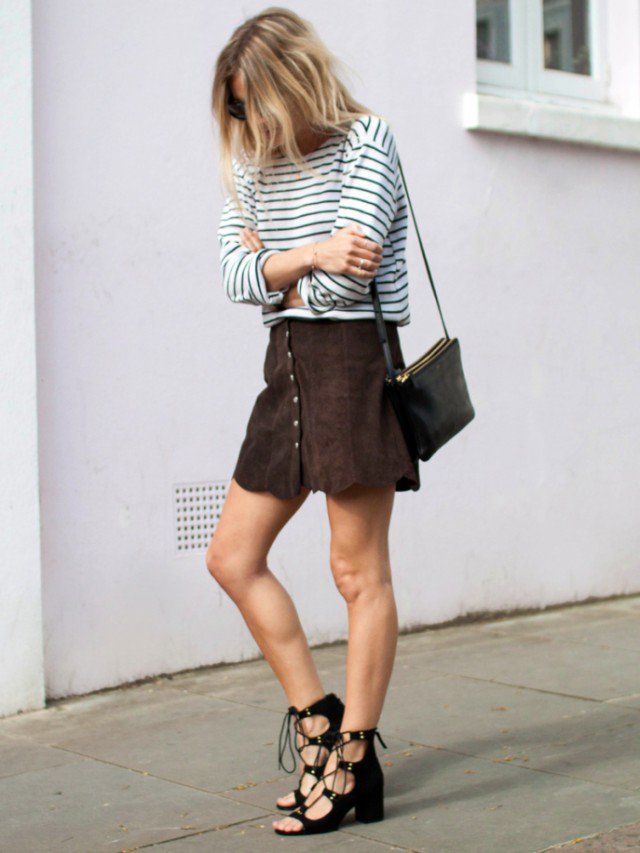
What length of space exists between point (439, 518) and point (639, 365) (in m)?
1.50

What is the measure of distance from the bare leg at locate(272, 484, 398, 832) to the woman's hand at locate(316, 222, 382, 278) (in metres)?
0.51

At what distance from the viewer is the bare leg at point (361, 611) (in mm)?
3170

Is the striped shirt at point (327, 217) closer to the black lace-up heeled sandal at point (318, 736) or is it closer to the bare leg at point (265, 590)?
the bare leg at point (265, 590)

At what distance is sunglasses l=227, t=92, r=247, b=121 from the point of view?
Result: 3.14 m

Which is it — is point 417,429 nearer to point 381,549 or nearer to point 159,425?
point 381,549

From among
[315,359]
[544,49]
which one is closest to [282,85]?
[315,359]

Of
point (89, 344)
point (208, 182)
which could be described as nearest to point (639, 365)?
point (208, 182)

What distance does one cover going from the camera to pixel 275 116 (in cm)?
303

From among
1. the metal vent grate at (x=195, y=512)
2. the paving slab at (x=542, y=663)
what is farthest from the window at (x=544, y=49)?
the paving slab at (x=542, y=663)

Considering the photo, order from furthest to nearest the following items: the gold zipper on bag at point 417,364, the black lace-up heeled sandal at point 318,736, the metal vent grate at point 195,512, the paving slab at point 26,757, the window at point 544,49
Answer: the window at point 544,49 < the metal vent grate at point 195,512 < the paving slab at point 26,757 < the black lace-up heeled sandal at point 318,736 < the gold zipper on bag at point 417,364

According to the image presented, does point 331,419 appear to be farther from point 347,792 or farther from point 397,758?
point 397,758

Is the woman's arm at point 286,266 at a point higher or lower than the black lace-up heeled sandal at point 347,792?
higher

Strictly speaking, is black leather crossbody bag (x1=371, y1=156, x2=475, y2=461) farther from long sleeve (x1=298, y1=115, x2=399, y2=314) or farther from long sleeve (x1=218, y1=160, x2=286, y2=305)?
long sleeve (x1=218, y1=160, x2=286, y2=305)

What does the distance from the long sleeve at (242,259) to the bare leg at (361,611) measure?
1.63 feet
